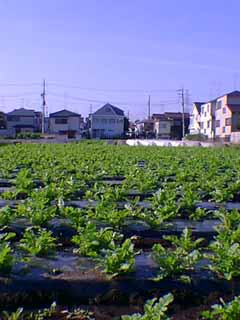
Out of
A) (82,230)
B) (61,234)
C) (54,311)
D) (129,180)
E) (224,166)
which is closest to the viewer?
(54,311)

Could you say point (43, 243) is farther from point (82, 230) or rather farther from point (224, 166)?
point (224, 166)

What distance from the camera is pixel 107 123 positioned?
56906 mm

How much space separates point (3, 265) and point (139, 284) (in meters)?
0.95

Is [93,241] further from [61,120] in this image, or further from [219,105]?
[61,120]

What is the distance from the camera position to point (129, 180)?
7.62 meters

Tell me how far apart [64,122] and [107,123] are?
549cm

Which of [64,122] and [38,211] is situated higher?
[64,122]

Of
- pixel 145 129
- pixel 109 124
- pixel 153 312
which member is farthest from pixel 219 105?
pixel 153 312

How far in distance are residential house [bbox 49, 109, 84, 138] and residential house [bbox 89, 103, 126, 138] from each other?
6.70 feet

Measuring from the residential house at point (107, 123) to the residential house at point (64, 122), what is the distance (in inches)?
80.4

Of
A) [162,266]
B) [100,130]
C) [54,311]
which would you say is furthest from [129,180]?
[100,130]

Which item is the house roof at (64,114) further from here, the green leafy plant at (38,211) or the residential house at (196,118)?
the green leafy plant at (38,211)

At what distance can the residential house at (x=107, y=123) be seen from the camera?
56.7m

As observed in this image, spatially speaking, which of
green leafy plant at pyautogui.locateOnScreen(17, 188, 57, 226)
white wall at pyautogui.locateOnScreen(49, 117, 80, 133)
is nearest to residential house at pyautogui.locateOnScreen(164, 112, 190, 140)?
white wall at pyautogui.locateOnScreen(49, 117, 80, 133)
